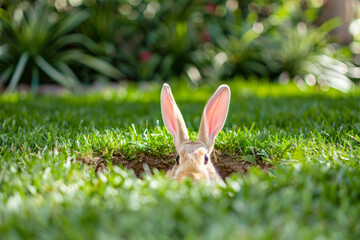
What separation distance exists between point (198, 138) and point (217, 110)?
0.62 feet

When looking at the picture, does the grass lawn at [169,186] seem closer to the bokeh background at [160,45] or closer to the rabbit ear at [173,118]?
the rabbit ear at [173,118]

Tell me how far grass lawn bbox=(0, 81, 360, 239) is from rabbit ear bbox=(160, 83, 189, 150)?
0.61 feet

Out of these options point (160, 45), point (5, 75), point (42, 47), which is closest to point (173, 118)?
point (5, 75)

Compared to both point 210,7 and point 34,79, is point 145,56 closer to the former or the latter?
point 210,7

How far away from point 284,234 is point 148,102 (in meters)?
2.90

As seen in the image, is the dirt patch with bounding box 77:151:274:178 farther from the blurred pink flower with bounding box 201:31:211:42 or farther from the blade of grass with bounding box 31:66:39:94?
the blurred pink flower with bounding box 201:31:211:42

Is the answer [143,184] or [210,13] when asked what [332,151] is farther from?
[210,13]

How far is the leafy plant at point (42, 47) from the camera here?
5062mm

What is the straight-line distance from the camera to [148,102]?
12.2 feet

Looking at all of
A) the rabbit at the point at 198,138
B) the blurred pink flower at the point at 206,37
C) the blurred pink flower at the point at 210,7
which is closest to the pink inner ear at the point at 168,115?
the rabbit at the point at 198,138

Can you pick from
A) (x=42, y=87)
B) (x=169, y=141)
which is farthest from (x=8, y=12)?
(x=169, y=141)

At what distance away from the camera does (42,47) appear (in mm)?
5305

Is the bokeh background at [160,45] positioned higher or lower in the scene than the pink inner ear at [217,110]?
lower

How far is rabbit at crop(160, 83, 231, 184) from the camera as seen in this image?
5.13 feet
